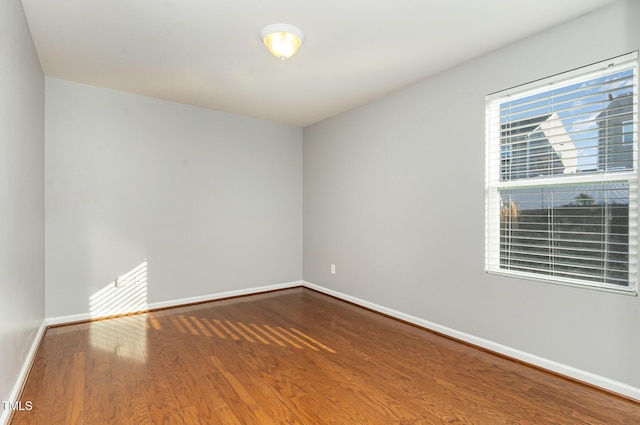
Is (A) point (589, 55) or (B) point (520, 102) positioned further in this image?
(B) point (520, 102)

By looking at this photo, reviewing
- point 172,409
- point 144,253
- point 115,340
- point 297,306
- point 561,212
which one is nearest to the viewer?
point 172,409

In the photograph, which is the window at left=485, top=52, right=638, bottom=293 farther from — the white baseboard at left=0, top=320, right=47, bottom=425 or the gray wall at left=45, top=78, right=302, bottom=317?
the white baseboard at left=0, top=320, right=47, bottom=425

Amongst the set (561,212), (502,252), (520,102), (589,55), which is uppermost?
(589,55)

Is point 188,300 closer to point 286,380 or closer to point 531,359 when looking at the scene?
point 286,380

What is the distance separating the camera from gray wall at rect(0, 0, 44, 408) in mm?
1802

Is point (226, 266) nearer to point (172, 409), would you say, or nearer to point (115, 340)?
point (115, 340)

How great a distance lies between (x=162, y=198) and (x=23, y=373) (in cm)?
215

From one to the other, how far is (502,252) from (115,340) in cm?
349

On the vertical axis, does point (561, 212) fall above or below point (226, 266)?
above

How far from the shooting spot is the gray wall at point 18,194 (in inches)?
70.9

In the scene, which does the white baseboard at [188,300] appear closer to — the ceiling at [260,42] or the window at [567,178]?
the ceiling at [260,42]

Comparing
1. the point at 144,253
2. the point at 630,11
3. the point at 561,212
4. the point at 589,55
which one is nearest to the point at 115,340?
the point at 144,253

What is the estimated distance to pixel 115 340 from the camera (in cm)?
302


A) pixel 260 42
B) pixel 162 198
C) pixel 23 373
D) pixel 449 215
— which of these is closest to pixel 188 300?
pixel 162 198
